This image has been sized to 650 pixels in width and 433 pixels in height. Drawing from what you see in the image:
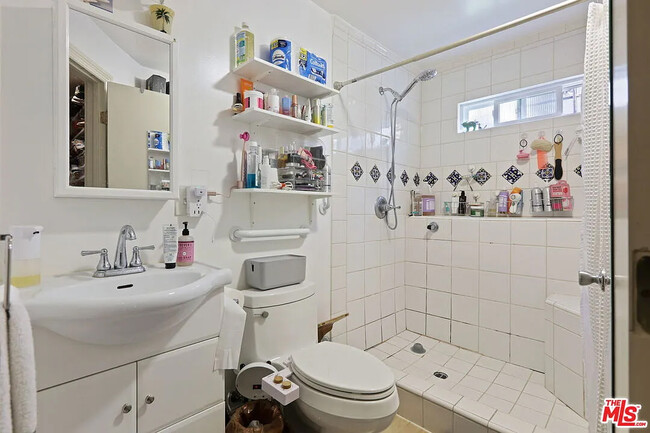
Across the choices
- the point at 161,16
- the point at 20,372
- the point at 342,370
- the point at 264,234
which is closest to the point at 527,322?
the point at 342,370

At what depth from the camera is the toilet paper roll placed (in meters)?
1.17

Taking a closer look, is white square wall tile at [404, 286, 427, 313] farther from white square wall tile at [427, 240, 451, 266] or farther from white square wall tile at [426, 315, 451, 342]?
white square wall tile at [427, 240, 451, 266]

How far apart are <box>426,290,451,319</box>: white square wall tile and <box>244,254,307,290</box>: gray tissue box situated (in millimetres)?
1384

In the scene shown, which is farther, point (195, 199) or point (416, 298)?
point (416, 298)

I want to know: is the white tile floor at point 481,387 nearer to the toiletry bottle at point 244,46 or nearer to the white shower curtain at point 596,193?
the white shower curtain at point 596,193

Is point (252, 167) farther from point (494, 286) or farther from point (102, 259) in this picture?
point (494, 286)

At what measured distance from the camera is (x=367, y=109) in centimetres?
236

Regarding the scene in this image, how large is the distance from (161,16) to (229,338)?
130cm

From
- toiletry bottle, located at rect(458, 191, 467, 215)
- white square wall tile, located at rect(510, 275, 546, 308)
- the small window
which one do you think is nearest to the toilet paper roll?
white square wall tile, located at rect(510, 275, 546, 308)

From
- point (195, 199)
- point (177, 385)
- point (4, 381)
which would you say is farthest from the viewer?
point (195, 199)

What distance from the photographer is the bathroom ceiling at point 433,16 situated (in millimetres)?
1995

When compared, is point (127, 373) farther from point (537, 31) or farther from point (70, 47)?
point (537, 31)

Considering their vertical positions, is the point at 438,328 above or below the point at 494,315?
below

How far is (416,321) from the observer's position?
268 centimetres
